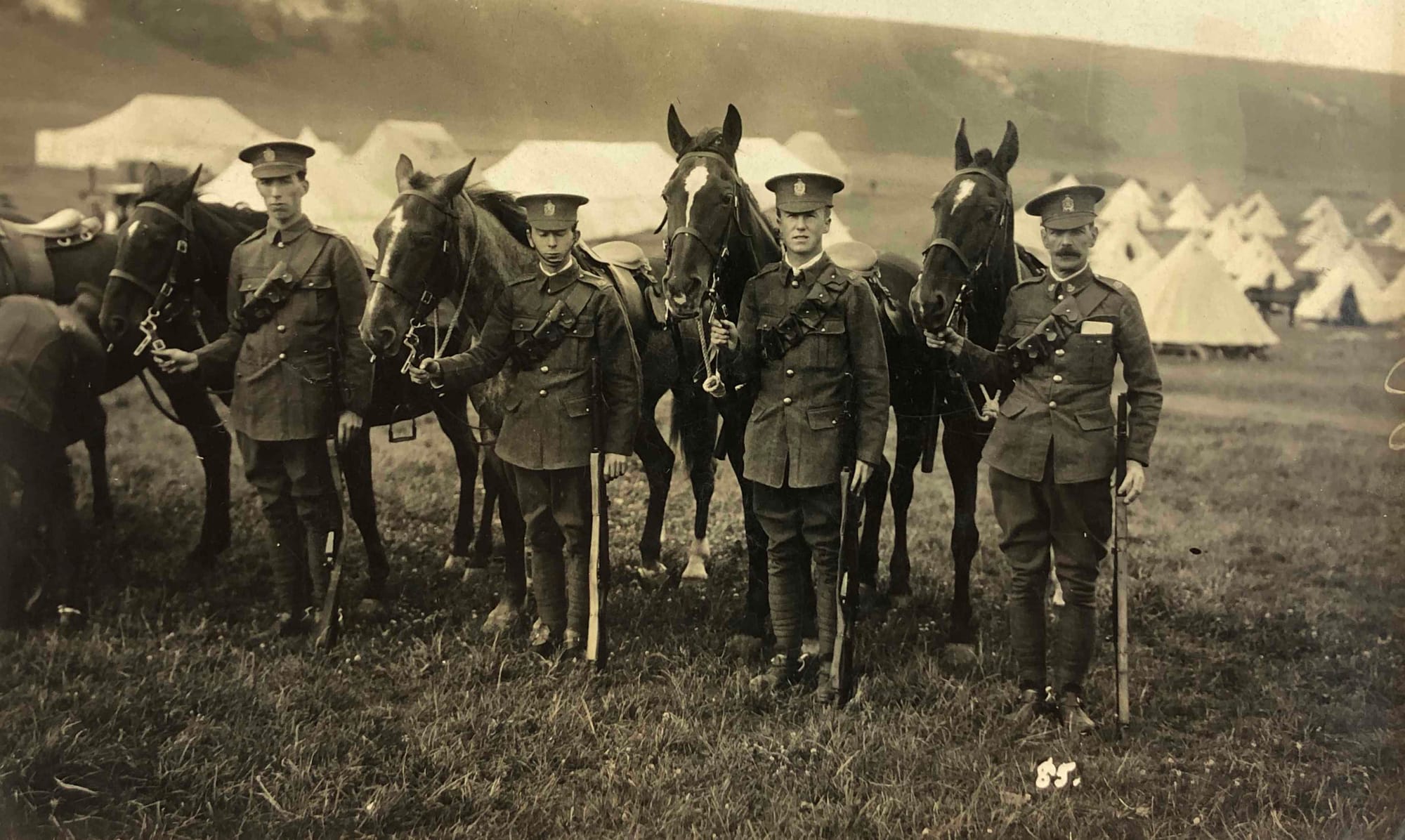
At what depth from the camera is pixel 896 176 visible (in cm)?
519

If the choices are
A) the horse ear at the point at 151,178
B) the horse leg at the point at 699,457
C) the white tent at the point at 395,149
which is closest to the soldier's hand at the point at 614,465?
the horse leg at the point at 699,457

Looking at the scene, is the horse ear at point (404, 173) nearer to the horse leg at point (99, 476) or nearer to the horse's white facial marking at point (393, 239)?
the horse's white facial marking at point (393, 239)

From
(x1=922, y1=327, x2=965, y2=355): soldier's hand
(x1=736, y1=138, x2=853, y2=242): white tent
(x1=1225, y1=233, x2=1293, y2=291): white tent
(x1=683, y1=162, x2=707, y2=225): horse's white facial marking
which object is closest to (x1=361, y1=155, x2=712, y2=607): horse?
A: (x1=683, y1=162, x2=707, y2=225): horse's white facial marking

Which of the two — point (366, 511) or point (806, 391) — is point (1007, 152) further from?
point (366, 511)

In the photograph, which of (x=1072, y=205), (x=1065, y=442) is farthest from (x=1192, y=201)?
(x=1065, y=442)

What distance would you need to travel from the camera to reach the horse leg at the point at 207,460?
16.9 feet

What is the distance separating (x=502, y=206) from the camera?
4727 millimetres

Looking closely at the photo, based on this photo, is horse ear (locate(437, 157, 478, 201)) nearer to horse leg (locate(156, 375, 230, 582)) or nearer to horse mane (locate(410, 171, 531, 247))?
horse mane (locate(410, 171, 531, 247))

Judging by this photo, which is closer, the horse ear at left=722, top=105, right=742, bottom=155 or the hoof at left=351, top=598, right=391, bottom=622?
the horse ear at left=722, top=105, right=742, bottom=155

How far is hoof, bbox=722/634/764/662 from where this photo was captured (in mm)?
4660

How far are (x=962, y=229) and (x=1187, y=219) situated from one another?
1948 mm

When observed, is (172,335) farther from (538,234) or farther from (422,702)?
(422,702)

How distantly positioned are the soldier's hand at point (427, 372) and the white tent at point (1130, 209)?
378 cm

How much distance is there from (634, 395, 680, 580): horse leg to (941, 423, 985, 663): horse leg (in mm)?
1664
